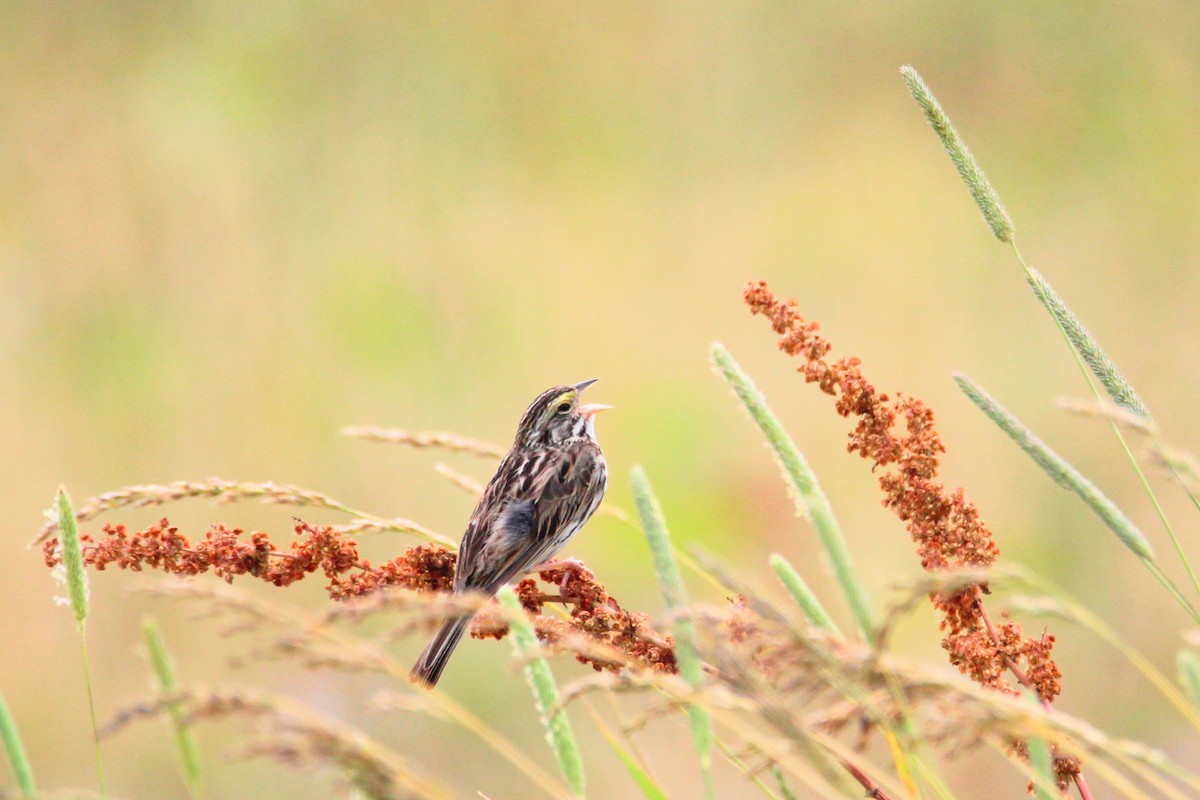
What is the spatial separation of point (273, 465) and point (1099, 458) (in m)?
4.21

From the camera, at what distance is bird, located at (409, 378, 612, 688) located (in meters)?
3.56

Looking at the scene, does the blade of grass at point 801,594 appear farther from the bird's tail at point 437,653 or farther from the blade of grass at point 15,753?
the bird's tail at point 437,653

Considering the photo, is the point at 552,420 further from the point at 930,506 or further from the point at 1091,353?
the point at 1091,353

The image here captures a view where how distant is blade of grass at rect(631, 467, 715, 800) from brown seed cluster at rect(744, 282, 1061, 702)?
723 mm

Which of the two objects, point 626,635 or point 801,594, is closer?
point 801,594

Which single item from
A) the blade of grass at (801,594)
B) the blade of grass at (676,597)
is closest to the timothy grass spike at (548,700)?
the blade of grass at (676,597)

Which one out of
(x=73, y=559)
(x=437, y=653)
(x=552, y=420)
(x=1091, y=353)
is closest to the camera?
(x=73, y=559)

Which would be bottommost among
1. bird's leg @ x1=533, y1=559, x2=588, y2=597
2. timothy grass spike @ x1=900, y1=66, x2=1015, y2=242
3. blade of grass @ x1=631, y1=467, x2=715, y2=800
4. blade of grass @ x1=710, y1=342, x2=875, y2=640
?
bird's leg @ x1=533, y1=559, x2=588, y2=597

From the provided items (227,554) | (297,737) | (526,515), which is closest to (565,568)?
(526,515)

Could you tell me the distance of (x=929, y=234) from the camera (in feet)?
24.6

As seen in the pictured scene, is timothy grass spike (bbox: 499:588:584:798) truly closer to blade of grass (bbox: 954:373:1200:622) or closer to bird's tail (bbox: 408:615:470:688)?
blade of grass (bbox: 954:373:1200:622)

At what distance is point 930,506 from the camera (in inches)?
93.4

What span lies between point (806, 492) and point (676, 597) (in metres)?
0.26

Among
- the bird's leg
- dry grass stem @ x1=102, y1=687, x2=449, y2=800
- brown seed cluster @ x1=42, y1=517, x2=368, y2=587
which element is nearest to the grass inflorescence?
dry grass stem @ x1=102, y1=687, x2=449, y2=800
